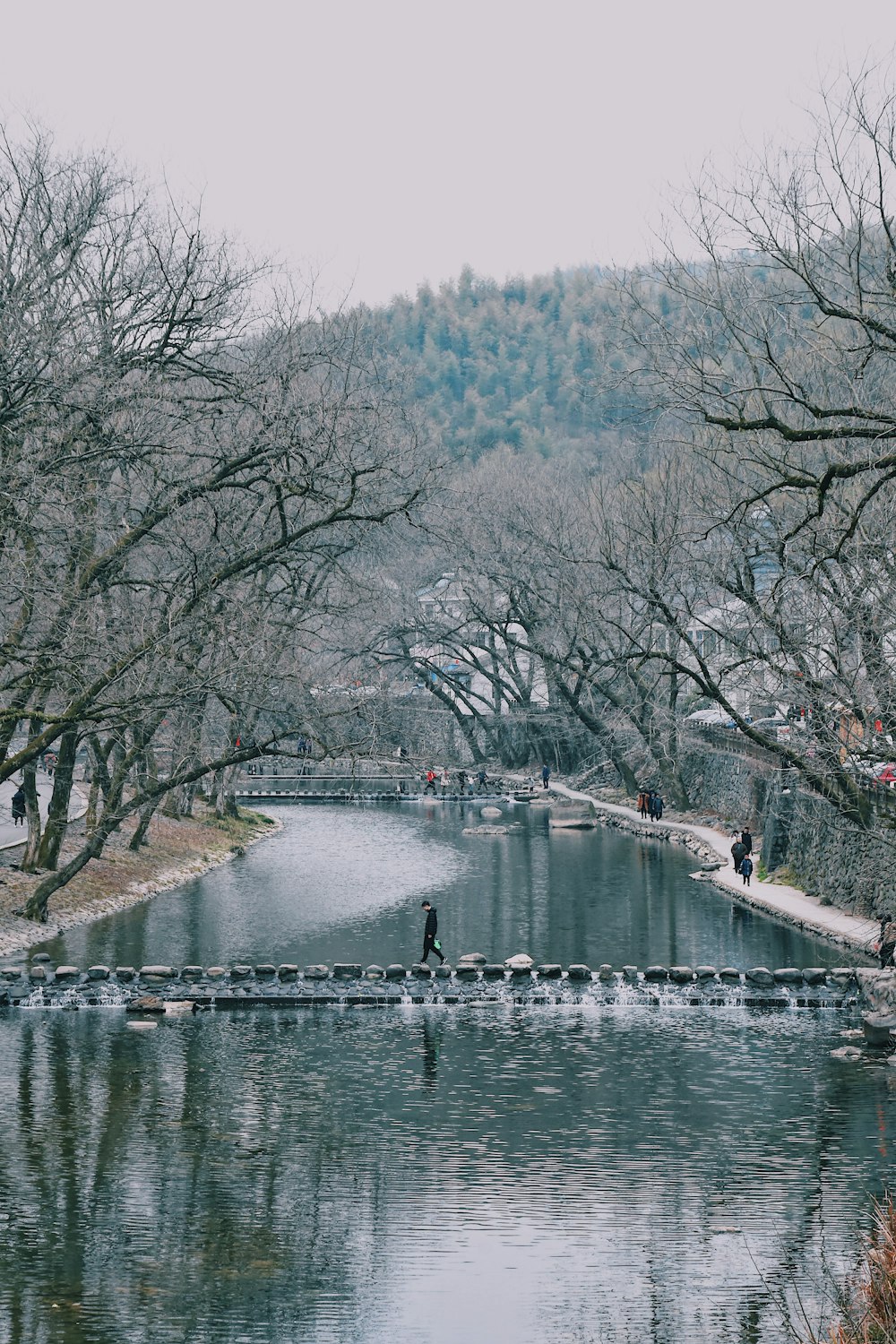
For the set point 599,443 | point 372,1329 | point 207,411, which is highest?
point 599,443

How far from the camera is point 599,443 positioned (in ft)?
474

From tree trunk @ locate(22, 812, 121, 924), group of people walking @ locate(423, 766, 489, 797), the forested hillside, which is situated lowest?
tree trunk @ locate(22, 812, 121, 924)

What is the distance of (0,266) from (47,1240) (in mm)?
14635

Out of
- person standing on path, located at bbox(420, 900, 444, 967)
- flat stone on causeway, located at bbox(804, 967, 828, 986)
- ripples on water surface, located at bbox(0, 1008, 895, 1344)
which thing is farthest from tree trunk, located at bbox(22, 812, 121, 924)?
flat stone on causeway, located at bbox(804, 967, 828, 986)

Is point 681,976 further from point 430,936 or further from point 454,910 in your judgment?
point 454,910

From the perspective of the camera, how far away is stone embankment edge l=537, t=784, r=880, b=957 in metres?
32.7

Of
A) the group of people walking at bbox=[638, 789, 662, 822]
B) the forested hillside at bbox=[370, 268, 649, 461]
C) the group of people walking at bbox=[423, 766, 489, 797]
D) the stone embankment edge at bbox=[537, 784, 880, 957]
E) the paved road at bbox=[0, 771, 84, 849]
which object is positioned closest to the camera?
the stone embankment edge at bbox=[537, 784, 880, 957]

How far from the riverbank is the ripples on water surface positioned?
7.15 metres

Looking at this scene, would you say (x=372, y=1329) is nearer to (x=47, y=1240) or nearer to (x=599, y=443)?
(x=47, y=1240)

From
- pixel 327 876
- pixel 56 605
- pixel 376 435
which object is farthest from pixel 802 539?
pixel 327 876

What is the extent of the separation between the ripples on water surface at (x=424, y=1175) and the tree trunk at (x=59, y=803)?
7.72 metres

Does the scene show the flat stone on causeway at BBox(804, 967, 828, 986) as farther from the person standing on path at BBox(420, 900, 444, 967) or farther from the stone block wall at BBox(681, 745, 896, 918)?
the person standing on path at BBox(420, 900, 444, 967)

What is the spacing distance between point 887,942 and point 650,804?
29.3 metres

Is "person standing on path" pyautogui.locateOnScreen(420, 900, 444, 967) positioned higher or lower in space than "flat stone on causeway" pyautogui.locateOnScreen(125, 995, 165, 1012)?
higher
